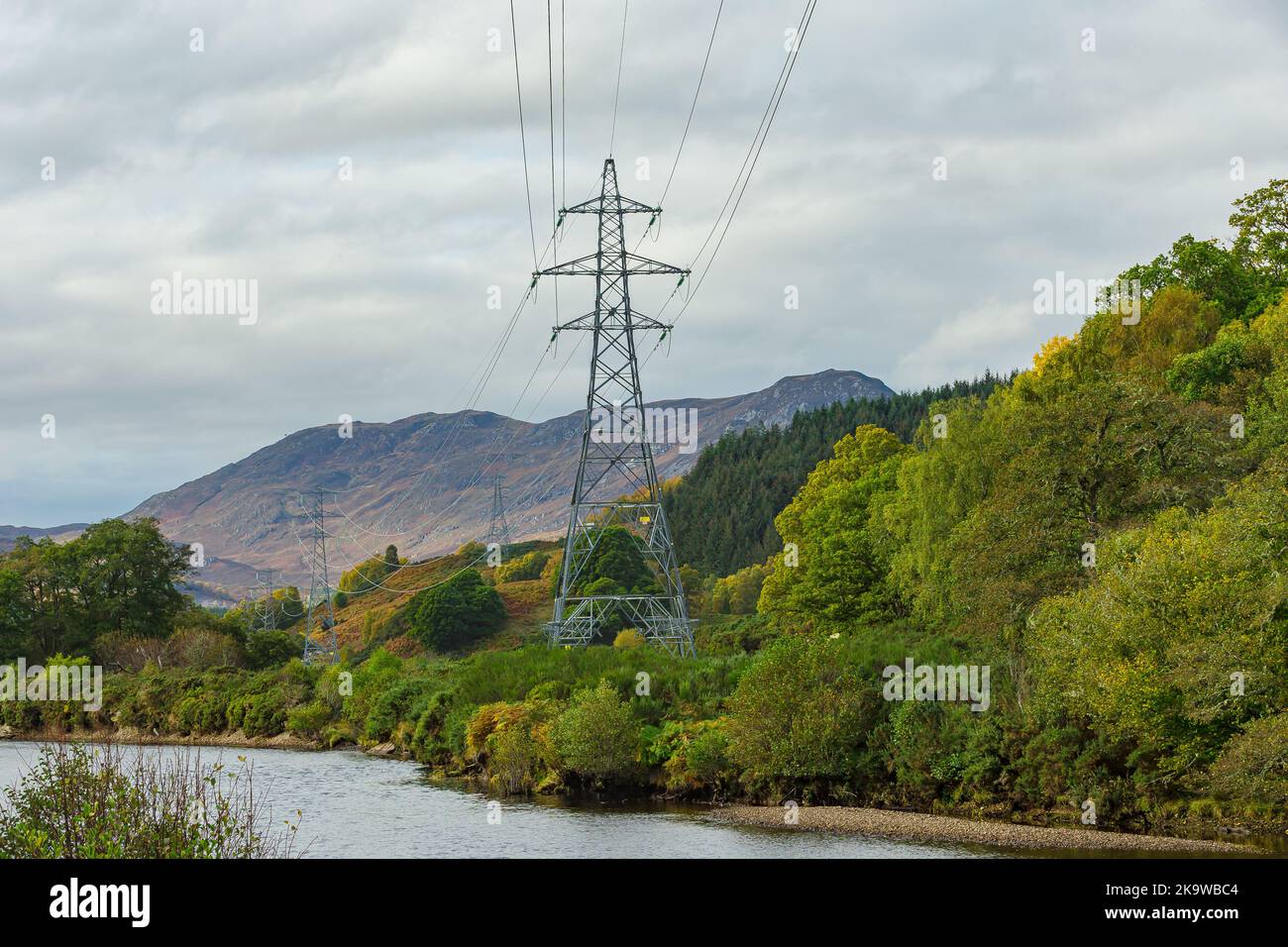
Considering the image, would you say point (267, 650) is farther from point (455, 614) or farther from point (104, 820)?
point (104, 820)

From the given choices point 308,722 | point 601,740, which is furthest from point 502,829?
point 308,722

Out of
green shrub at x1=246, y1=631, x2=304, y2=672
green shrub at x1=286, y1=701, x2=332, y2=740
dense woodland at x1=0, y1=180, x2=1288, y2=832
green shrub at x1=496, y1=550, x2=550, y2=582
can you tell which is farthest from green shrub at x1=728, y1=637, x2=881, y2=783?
green shrub at x1=496, y1=550, x2=550, y2=582

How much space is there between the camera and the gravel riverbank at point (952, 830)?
113ft

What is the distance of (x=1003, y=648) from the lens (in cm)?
4544

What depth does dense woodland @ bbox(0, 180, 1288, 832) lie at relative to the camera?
115 ft

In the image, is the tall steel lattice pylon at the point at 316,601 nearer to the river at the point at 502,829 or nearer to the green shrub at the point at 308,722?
the green shrub at the point at 308,722

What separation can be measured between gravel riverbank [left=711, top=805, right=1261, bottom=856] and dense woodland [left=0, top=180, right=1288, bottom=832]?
5.68 ft

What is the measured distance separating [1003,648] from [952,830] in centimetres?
992

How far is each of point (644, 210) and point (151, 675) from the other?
51.1m

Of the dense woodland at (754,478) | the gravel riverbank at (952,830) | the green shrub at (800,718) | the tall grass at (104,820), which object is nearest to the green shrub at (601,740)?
the green shrub at (800,718)

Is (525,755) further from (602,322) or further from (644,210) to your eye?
(644,210)
